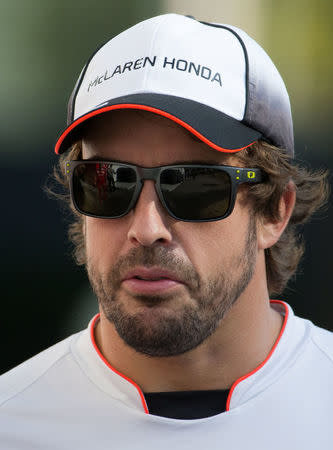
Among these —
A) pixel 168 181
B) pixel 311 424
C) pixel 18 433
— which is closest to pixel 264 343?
pixel 311 424

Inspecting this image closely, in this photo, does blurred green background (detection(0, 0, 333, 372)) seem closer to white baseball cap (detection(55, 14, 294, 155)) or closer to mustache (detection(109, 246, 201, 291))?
white baseball cap (detection(55, 14, 294, 155))

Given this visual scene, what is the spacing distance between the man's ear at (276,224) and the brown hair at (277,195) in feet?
0.07

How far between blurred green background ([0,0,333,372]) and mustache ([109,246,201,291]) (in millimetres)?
1374

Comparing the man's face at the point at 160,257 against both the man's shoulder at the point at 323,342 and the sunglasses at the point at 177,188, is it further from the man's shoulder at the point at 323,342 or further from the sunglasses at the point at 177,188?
the man's shoulder at the point at 323,342

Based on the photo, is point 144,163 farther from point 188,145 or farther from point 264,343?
point 264,343

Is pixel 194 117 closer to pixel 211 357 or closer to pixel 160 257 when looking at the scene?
pixel 160 257

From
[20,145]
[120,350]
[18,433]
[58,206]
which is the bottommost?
[18,433]

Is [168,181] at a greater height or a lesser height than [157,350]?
greater

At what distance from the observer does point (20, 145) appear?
2922 mm

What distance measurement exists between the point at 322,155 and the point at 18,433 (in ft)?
6.68

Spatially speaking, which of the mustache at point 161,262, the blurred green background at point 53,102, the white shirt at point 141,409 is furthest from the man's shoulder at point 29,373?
the blurred green background at point 53,102

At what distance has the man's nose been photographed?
1.63m

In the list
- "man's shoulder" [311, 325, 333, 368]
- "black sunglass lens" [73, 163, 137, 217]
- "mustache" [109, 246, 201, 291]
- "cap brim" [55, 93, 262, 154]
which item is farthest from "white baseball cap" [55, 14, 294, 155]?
"man's shoulder" [311, 325, 333, 368]

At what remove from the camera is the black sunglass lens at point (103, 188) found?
1.68 m
